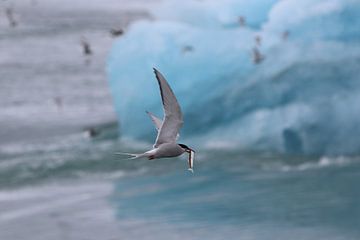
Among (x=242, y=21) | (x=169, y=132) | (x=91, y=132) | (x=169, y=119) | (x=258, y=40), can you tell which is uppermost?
(x=169, y=119)

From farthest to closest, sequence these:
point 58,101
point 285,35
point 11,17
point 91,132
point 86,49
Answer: point 11,17, point 86,49, point 58,101, point 91,132, point 285,35

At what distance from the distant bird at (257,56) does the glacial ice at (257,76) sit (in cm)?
9

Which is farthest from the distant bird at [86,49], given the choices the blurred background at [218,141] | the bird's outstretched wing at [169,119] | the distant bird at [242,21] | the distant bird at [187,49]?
the bird's outstretched wing at [169,119]

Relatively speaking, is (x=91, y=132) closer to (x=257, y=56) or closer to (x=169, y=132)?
(x=257, y=56)

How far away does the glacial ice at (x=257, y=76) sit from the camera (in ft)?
68.7

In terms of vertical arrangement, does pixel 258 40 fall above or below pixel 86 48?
above

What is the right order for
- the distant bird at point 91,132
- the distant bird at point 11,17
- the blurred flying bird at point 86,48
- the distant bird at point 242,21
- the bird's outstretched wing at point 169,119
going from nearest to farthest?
the bird's outstretched wing at point 169,119
the distant bird at point 242,21
the distant bird at point 91,132
the blurred flying bird at point 86,48
the distant bird at point 11,17

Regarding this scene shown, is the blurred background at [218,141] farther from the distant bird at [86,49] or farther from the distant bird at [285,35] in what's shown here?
the distant bird at [86,49]

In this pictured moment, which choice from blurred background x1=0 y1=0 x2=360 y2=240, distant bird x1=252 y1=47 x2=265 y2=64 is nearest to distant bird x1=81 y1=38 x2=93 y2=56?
blurred background x1=0 y1=0 x2=360 y2=240

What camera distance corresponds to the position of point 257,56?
72.0ft

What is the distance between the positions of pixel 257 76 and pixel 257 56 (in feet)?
1.17

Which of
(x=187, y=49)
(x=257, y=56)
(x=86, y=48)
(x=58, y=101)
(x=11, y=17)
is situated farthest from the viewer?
(x=11, y=17)

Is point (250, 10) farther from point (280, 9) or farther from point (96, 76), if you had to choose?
point (96, 76)

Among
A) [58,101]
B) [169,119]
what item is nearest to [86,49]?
[58,101]
